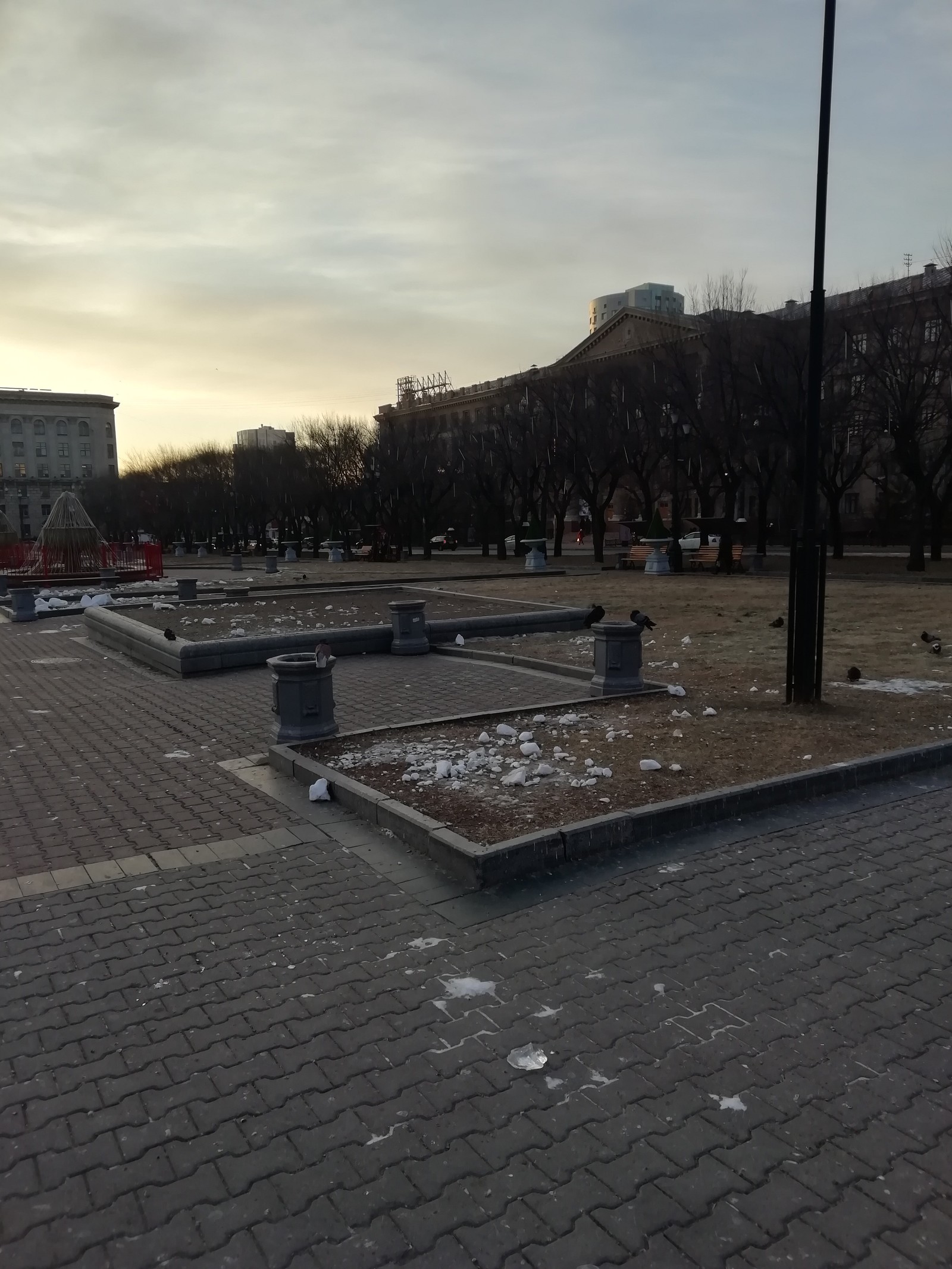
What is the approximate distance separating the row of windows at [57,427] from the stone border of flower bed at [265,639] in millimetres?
119723

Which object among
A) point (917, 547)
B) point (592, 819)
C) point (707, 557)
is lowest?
point (592, 819)

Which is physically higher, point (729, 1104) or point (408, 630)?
point (408, 630)

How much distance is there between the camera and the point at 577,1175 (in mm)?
2668

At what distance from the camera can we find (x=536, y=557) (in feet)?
115

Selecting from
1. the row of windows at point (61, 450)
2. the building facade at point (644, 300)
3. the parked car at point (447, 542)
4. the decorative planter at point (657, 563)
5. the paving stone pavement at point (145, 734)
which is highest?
the building facade at point (644, 300)

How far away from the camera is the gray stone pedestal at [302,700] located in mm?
Answer: 7527

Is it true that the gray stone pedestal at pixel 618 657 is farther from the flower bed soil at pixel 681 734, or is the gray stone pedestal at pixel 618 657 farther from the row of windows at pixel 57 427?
the row of windows at pixel 57 427

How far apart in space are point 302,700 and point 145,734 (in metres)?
2.01

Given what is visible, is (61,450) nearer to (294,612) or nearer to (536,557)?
(536,557)

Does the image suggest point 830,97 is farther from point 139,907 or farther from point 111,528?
point 111,528

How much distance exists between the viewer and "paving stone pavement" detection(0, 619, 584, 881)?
18.9ft

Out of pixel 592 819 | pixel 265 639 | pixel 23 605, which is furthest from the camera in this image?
pixel 23 605

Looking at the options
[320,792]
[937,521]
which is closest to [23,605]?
[320,792]

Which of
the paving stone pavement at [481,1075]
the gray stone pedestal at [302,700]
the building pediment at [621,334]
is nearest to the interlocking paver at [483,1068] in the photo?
the paving stone pavement at [481,1075]
